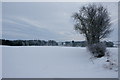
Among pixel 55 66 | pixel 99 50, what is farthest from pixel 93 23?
pixel 55 66

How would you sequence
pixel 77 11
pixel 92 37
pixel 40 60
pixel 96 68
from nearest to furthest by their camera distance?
pixel 96 68 → pixel 40 60 → pixel 92 37 → pixel 77 11

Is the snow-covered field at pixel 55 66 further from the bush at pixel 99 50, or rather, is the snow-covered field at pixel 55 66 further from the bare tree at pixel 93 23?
the bare tree at pixel 93 23

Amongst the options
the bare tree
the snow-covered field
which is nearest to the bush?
the snow-covered field

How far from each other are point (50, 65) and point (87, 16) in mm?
7441

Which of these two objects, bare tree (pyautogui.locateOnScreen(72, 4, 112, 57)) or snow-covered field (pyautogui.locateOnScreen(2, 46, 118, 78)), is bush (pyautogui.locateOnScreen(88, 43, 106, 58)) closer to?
snow-covered field (pyautogui.locateOnScreen(2, 46, 118, 78))

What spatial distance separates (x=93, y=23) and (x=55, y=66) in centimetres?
698

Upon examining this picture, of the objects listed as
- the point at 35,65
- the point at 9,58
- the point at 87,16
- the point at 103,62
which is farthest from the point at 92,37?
the point at 9,58

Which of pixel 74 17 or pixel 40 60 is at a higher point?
pixel 74 17

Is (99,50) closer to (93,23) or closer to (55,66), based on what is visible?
(93,23)

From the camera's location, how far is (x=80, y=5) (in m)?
17.0

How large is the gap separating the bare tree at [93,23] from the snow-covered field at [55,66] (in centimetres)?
247

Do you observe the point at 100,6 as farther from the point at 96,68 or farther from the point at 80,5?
the point at 96,68

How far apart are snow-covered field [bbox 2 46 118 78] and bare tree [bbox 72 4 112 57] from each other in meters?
2.47

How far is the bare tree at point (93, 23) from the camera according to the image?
1580 cm
